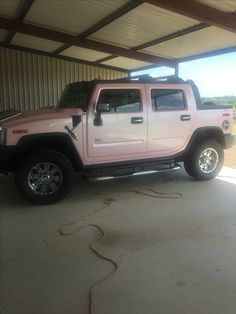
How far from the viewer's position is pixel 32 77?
12922 millimetres

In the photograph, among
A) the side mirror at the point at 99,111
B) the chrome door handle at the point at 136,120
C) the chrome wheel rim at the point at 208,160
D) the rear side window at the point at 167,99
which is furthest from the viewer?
the chrome wheel rim at the point at 208,160

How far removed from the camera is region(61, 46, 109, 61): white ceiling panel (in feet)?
Answer: 39.8

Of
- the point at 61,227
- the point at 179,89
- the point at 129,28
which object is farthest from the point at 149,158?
the point at 129,28

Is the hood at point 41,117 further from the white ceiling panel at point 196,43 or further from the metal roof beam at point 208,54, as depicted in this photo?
the metal roof beam at point 208,54

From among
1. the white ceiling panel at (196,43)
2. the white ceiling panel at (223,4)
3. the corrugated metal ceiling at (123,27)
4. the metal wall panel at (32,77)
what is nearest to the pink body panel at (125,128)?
the white ceiling panel at (223,4)

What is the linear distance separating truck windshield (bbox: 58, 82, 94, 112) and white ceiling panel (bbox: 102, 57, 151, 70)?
7.25 meters

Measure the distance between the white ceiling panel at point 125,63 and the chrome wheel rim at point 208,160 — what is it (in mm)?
7147

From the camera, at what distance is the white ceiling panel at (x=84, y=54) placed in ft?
39.8

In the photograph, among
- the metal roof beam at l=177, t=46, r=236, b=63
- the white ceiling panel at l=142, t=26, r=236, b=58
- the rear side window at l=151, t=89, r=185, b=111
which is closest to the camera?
the rear side window at l=151, t=89, r=185, b=111

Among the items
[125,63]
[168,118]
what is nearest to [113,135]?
[168,118]

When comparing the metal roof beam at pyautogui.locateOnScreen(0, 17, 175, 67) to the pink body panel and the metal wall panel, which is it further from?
the pink body panel

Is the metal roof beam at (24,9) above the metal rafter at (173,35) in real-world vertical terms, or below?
above

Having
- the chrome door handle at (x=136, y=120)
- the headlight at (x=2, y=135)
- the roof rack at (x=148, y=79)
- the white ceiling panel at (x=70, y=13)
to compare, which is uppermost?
the white ceiling panel at (x=70, y=13)

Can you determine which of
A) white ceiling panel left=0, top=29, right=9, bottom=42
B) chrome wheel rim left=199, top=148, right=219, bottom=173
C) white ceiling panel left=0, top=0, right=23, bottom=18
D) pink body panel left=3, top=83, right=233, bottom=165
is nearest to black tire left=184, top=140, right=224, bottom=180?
chrome wheel rim left=199, top=148, right=219, bottom=173
